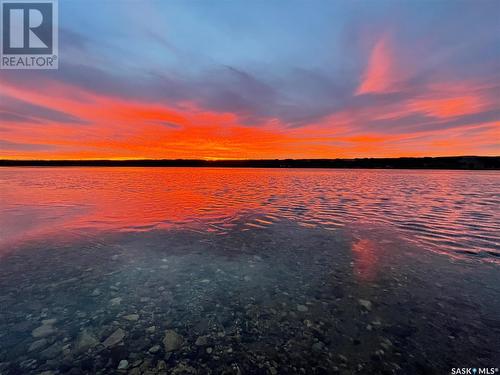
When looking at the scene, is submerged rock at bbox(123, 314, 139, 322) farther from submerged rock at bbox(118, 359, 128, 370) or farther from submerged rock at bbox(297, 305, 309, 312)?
submerged rock at bbox(297, 305, 309, 312)

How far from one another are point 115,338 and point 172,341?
106 cm

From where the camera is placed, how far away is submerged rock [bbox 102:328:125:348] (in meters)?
4.12

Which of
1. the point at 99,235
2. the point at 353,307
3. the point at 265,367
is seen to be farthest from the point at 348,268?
the point at 99,235

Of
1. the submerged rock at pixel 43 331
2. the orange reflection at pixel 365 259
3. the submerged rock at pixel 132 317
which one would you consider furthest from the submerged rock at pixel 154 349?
the orange reflection at pixel 365 259

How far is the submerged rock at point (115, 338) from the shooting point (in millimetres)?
4125

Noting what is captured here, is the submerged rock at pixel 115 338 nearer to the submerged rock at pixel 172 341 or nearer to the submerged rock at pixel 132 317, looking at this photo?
the submerged rock at pixel 132 317

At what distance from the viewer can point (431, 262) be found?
764cm

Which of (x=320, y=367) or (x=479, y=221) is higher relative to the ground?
(x=479, y=221)

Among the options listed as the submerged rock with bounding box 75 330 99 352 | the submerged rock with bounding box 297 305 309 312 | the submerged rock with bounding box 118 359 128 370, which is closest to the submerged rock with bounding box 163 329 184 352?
the submerged rock with bounding box 118 359 128 370

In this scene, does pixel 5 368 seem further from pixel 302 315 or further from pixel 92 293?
pixel 302 315

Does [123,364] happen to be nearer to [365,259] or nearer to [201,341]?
[201,341]

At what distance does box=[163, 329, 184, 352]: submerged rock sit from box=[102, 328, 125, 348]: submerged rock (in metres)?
0.81

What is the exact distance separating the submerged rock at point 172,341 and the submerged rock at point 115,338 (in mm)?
808

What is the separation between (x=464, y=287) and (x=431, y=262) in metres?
1.59
